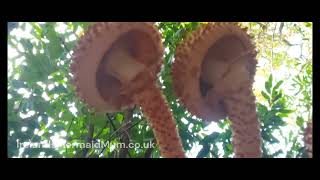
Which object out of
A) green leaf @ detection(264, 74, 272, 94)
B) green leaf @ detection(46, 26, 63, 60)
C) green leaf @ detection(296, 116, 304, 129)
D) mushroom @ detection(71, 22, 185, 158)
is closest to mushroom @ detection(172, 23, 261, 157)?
mushroom @ detection(71, 22, 185, 158)

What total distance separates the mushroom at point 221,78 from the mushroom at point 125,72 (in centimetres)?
10

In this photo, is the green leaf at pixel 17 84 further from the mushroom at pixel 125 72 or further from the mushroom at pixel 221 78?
the mushroom at pixel 221 78

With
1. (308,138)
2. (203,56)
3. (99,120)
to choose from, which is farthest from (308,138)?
(99,120)

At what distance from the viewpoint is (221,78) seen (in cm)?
154

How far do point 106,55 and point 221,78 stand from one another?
16.5 inches

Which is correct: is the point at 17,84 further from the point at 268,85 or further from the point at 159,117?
the point at 268,85

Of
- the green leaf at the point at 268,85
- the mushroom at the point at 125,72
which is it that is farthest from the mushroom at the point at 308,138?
the green leaf at the point at 268,85

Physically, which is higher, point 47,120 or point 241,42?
point 241,42

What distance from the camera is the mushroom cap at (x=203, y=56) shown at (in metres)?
1.45

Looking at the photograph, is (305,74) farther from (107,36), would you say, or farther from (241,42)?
(107,36)
